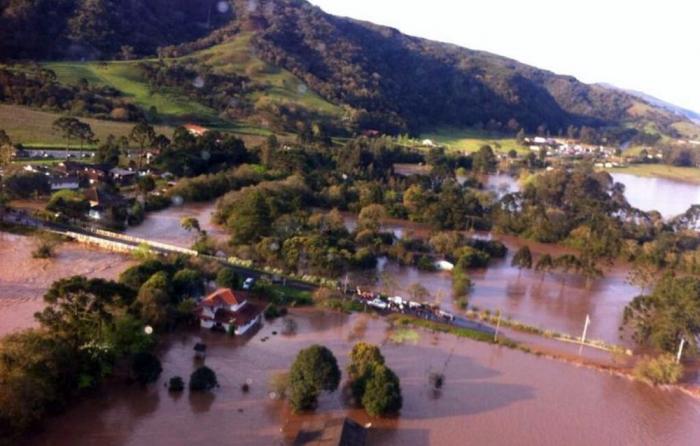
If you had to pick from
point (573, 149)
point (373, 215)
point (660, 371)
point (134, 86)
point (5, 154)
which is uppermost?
point (134, 86)

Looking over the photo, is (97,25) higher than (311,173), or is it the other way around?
(97,25)

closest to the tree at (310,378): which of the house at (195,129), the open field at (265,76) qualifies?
the house at (195,129)

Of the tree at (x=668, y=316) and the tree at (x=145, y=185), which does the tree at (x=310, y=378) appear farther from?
the tree at (x=145, y=185)

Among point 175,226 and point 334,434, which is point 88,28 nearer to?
point 175,226

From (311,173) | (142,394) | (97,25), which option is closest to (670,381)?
(142,394)

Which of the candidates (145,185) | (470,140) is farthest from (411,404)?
(470,140)

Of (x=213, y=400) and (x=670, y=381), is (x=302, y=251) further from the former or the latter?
(x=670, y=381)
